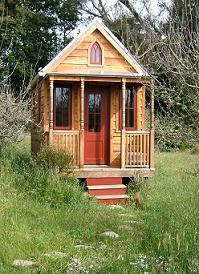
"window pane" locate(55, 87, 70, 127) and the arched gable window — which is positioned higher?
the arched gable window

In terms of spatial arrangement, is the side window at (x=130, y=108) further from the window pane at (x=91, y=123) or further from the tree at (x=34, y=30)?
the tree at (x=34, y=30)

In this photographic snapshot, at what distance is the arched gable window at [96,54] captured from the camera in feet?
42.7

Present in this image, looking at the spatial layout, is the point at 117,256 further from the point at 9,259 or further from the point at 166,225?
the point at 9,259

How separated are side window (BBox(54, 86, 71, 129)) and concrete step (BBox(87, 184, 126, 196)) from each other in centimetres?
242

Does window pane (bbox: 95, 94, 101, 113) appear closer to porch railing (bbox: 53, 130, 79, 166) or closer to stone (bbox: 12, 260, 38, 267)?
porch railing (bbox: 53, 130, 79, 166)

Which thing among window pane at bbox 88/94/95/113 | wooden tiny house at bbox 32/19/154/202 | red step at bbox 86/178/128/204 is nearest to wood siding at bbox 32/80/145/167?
wooden tiny house at bbox 32/19/154/202

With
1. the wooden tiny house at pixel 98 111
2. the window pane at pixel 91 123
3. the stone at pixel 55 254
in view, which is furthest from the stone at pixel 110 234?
Answer: the window pane at pixel 91 123

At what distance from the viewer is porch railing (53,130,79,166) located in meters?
12.2

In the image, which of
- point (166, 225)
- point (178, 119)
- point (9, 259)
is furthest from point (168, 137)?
point (9, 259)

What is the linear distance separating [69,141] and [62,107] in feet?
5.12

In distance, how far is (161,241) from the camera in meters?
5.69

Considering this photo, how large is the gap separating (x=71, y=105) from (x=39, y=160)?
260cm

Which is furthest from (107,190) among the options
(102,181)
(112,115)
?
(112,115)

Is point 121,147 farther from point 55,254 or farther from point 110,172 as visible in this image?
point 55,254
